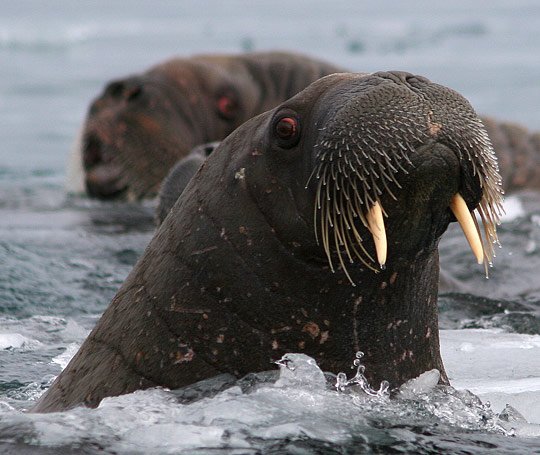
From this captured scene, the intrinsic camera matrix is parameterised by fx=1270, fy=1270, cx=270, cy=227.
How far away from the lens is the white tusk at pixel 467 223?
411cm

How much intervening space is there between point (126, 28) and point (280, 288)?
112 ft

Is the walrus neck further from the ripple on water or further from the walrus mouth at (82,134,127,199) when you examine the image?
the walrus mouth at (82,134,127,199)

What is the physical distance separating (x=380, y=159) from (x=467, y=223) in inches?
14.1

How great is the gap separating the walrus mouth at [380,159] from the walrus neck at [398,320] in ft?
0.70

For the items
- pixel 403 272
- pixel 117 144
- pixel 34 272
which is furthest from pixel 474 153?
pixel 117 144

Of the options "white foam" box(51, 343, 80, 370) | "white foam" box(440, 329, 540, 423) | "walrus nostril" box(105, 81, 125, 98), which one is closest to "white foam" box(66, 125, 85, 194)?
"walrus nostril" box(105, 81, 125, 98)

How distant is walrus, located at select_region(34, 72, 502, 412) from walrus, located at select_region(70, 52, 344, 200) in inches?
319

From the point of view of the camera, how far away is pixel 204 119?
→ 13.4 m

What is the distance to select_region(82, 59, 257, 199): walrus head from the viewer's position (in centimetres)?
1302

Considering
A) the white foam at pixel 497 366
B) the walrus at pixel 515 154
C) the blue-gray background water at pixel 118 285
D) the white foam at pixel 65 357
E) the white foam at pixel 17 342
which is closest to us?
the blue-gray background water at pixel 118 285

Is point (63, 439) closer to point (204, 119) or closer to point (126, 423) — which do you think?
point (126, 423)

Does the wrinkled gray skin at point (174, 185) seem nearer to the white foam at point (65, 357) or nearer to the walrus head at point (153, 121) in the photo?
the white foam at point (65, 357)

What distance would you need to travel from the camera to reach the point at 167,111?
1317 centimetres

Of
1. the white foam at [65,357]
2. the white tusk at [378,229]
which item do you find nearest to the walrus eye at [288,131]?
the white tusk at [378,229]
